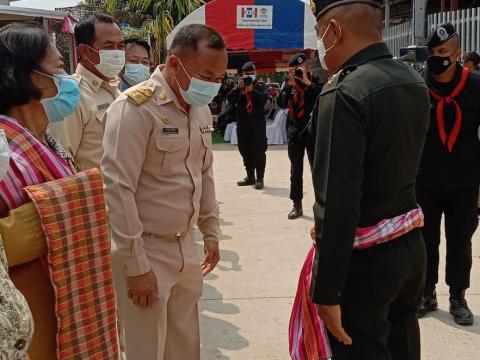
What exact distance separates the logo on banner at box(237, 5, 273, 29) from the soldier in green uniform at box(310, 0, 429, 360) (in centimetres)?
1015

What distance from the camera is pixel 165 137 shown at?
2.41 metres

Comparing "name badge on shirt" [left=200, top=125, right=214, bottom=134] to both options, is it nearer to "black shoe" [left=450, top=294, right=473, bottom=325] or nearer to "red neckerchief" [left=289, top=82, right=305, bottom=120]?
"black shoe" [left=450, top=294, right=473, bottom=325]

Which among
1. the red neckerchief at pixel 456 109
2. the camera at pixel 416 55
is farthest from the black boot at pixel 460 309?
the camera at pixel 416 55

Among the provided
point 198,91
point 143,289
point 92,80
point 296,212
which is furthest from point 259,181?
point 143,289

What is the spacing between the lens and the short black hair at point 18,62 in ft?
6.35

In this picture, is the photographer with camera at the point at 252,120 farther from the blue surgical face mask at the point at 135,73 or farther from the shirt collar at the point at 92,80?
the shirt collar at the point at 92,80

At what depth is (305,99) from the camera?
6551 mm

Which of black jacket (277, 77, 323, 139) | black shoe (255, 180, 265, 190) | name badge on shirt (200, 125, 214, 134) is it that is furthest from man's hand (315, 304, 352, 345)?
black shoe (255, 180, 265, 190)

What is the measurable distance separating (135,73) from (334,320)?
3.38 metres

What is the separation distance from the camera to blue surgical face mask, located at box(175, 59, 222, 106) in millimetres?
2469

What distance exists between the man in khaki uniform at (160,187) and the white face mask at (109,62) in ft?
3.73

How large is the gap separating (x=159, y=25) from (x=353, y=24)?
1965 cm

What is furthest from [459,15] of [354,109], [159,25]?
[159,25]

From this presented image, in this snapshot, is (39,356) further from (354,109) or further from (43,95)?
(354,109)
